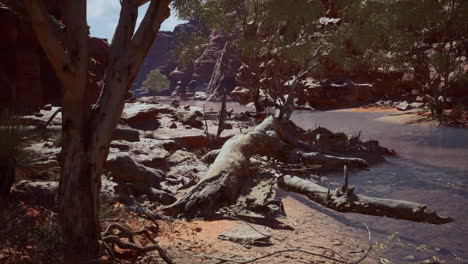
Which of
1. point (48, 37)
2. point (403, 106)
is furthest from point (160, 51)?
point (48, 37)

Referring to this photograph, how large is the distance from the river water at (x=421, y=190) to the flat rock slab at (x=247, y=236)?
1.83m

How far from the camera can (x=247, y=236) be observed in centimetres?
542

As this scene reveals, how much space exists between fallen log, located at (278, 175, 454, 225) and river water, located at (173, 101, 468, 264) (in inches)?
6.2

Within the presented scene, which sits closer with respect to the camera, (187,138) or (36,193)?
(36,193)

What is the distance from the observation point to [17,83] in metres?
19.8

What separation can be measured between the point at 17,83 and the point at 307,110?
30100 millimetres

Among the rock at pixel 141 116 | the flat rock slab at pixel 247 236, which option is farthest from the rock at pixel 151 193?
the rock at pixel 141 116

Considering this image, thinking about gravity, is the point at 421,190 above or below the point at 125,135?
→ below

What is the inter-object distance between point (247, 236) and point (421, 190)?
6629mm

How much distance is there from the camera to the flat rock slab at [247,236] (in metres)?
5.32

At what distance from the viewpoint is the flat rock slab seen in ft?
17.4

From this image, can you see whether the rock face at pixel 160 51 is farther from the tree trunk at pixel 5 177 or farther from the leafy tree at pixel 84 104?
the leafy tree at pixel 84 104

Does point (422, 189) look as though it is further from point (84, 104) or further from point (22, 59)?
point (22, 59)

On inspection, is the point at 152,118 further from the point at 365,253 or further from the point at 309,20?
the point at 365,253
